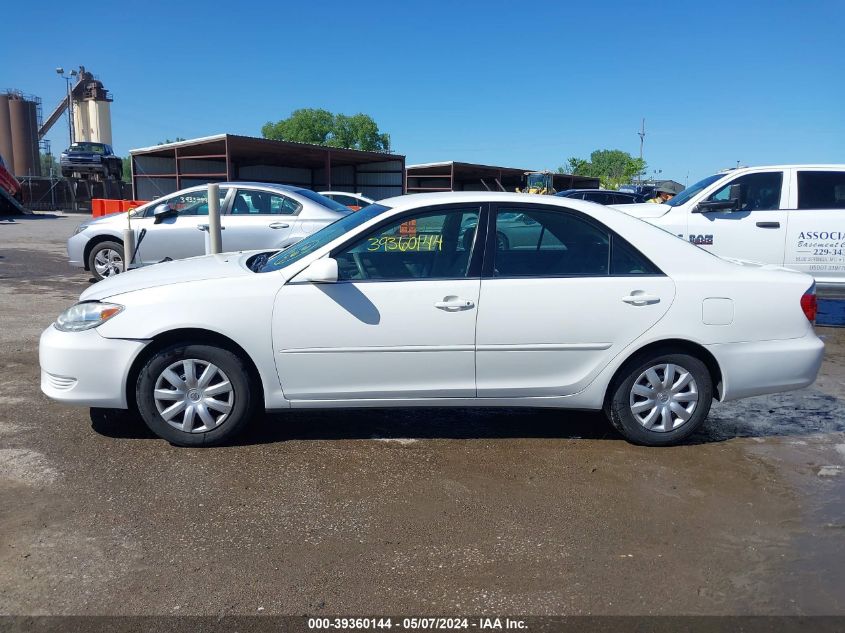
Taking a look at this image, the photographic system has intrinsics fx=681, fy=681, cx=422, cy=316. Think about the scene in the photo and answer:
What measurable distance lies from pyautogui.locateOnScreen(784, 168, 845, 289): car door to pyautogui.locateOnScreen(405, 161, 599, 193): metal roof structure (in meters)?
24.3

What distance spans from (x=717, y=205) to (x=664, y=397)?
469 centimetres

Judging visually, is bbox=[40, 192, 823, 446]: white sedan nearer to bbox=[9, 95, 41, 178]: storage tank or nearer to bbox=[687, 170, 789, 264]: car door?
bbox=[687, 170, 789, 264]: car door

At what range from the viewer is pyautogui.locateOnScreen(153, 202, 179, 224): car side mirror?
950cm

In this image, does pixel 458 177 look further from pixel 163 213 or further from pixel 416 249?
pixel 416 249

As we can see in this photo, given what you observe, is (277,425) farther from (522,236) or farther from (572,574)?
(572,574)

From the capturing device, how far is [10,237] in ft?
64.1

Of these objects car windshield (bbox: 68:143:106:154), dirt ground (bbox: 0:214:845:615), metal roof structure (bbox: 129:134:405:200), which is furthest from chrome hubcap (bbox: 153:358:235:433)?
car windshield (bbox: 68:143:106:154)

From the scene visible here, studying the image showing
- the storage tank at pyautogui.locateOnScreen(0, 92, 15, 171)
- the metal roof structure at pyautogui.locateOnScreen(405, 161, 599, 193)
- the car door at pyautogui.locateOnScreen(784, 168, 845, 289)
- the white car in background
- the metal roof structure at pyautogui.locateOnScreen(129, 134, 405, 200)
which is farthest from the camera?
the storage tank at pyautogui.locateOnScreen(0, 92, 15, 171)

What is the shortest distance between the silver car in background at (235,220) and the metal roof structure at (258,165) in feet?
47.6

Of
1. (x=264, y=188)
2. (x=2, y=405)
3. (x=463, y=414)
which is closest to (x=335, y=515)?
(x=463, y=414)

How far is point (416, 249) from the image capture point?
4320 millimetres

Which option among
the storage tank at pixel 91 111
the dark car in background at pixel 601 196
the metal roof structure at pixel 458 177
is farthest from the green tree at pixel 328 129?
the dark car in background at pixel 601 196

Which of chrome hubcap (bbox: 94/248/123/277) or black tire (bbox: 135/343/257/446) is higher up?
chrome hubcap (bbox: 94/248/123/277)

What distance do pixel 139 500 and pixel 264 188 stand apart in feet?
22.8
